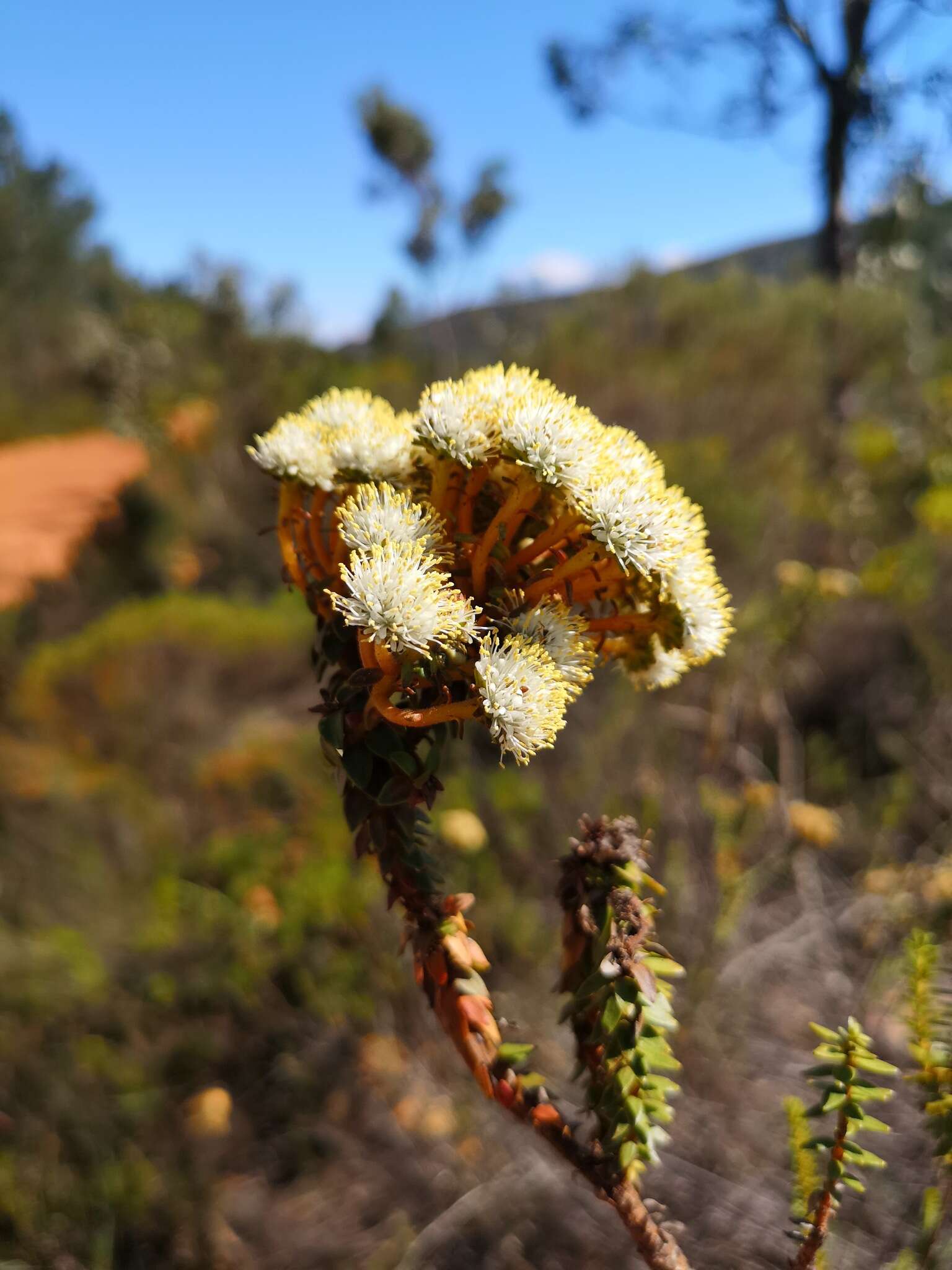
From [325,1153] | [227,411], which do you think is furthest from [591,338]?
[325,1153]

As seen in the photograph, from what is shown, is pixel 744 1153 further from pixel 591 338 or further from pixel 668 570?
pixel 591 338

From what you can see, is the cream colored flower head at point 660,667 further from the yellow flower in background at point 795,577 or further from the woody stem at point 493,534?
the yellow flower in background at point 795,577

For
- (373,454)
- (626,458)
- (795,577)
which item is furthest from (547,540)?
(795,577)

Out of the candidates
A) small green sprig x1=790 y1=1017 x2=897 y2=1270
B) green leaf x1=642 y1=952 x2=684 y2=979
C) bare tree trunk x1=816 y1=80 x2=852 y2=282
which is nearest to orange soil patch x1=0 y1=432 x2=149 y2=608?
bare tree trunk x1=816 y1=80 x2=852 y2=282

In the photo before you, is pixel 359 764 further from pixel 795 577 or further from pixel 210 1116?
pixel 795 577

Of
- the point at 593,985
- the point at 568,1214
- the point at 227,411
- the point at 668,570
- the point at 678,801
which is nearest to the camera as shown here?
the point at 593,985

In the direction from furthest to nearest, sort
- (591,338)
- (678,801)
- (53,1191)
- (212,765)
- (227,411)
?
(227,411), (591,338), (212,765), (678,801), (53,1191)
